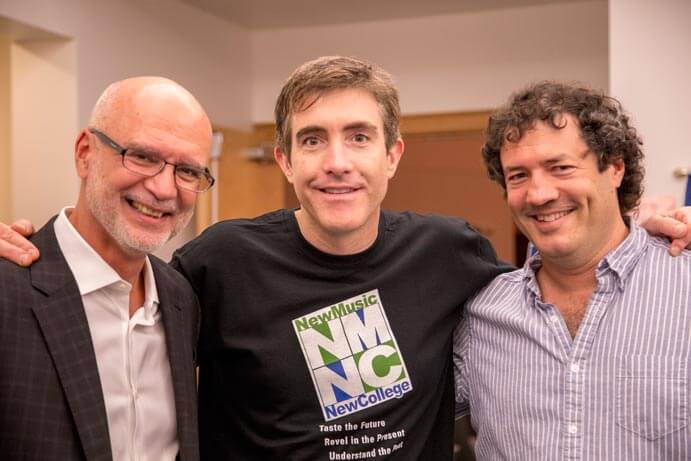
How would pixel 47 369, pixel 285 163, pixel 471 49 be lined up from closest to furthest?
pixel 47 369, pixel 285 163, pixel 471 49

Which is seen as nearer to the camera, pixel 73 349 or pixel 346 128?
pixel 73 349

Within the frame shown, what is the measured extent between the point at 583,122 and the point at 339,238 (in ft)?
2.14

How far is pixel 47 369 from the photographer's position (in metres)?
1.54

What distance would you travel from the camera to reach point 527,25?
17.7 feet

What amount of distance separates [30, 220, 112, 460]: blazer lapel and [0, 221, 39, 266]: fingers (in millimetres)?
21

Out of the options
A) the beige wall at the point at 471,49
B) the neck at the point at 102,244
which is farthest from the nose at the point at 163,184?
the beige wall at the point at 471,49

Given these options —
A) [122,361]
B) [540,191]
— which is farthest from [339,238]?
[122,361]

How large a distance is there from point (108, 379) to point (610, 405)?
3.47 feet

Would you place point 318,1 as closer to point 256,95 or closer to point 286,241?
point 256,95

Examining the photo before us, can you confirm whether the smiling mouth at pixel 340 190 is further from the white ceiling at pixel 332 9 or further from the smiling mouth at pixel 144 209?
the white ceiling at pixel 332 9

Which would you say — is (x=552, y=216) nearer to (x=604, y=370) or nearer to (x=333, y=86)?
(x=604, y=370)

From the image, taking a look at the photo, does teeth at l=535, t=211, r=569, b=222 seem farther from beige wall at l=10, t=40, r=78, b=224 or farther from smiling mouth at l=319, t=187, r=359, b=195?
beige wall at l=10, t=40, r=78, b=224

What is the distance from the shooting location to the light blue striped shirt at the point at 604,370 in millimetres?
1771

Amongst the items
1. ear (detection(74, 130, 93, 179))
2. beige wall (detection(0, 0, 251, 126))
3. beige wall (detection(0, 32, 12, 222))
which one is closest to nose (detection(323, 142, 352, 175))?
ear (detection(74, 130, 93, 179))
